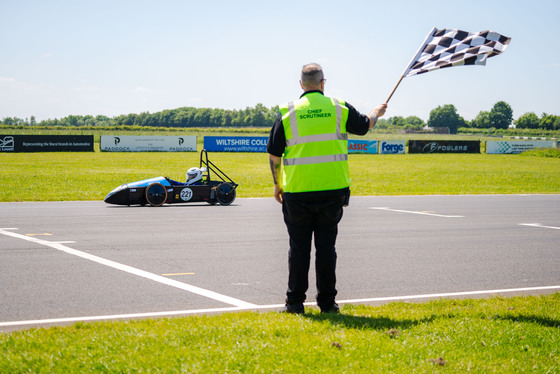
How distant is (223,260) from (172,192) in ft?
24.7

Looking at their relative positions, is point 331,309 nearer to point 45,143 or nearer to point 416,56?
point 416,56

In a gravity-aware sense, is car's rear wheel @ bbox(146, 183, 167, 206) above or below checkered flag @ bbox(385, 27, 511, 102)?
below

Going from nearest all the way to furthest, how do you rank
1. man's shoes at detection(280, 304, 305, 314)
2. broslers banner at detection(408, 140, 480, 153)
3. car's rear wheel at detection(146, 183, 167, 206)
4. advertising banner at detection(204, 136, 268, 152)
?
man's shoes at detection(280, 304, 305, 314), car's rear wheel at detection(146, 183, 167, 206), advertising banner at detection(204, 136, 268, 152), broslers banner at detection(408, 140, 480, 153)

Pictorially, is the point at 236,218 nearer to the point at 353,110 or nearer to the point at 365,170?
the point at 353,110

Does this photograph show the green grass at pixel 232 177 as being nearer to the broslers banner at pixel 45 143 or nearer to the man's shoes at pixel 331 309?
the broslers banner at pixel 45 143

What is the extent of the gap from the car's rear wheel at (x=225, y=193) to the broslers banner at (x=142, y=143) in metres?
30.5

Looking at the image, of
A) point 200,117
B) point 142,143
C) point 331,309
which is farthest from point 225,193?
point 200,117

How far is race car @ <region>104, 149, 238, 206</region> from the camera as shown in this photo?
584 inches

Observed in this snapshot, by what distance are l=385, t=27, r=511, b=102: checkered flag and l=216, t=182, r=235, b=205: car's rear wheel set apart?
9.95 m

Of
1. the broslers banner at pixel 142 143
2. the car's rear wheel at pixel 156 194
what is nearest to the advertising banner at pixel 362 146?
the broslers banner at pixel 142 143

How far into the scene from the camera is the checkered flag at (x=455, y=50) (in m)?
6.01

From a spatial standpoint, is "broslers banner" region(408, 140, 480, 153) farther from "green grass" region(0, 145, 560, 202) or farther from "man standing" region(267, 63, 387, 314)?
"man standing" region(267, 63, 387, 314)

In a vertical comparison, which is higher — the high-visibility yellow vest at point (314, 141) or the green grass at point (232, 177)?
the high-visibility yellow vest at point (314, 141)

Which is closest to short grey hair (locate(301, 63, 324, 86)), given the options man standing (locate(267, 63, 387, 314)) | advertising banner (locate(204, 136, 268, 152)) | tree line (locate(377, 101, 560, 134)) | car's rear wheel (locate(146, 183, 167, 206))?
man standing (locate(267, 63, 387, 314))
